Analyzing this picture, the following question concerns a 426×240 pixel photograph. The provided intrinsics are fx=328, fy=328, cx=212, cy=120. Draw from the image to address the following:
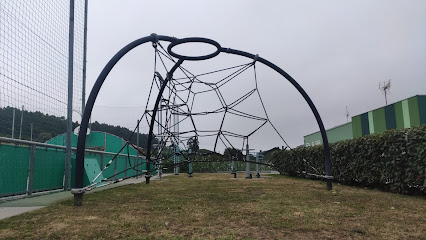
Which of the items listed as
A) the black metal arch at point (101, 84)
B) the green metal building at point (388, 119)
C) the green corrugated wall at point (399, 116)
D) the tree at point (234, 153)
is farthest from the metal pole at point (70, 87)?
the green corrugated wall at point (399, 116)

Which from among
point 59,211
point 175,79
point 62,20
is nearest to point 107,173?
point 175,79

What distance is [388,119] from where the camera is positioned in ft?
66.3

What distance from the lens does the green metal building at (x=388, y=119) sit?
1730 centimetres

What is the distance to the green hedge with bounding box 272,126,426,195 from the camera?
234 inches

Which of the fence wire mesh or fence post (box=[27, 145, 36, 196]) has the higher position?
the fence wire mesh

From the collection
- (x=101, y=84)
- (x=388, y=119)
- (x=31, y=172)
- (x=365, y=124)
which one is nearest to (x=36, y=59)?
(x=101, y=84)

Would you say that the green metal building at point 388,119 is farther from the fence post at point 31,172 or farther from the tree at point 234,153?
the fence post at point 31,172

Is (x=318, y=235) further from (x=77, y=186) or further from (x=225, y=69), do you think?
(x=225, y=69)

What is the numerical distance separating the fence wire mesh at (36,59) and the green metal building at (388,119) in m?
13.1

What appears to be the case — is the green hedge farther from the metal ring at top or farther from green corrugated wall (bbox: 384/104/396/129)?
green corrugated wall (bbox: 384/104/396/129)

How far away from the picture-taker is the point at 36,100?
20.3 ft

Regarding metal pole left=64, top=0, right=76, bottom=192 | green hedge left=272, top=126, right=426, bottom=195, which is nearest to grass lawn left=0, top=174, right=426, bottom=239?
green hedge left=272, top=126, right=426, bottom=195

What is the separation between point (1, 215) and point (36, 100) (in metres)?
2.90

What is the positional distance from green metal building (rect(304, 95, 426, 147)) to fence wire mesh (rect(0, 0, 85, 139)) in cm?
1309
